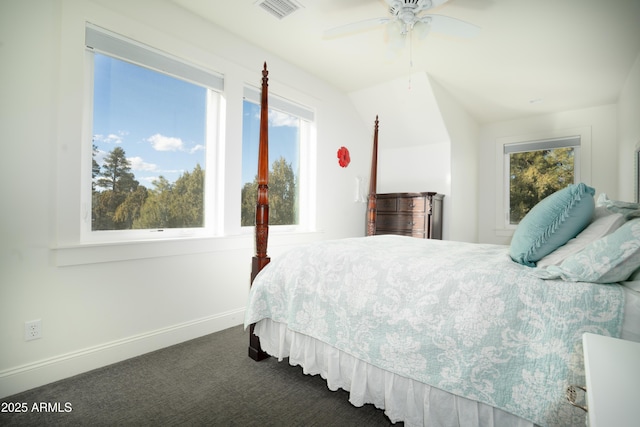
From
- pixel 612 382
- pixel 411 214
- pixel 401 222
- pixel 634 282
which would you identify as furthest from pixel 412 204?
pixel 612 382

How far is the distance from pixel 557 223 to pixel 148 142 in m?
2.68

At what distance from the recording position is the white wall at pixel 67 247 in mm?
1749

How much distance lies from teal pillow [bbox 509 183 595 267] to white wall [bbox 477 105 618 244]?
428 centimetres

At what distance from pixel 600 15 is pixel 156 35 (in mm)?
3474

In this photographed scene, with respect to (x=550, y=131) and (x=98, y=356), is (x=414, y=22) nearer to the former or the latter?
(x=98, y=356)

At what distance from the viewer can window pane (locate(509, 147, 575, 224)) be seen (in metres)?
4.87

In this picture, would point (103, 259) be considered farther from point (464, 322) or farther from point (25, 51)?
point (464, 322)

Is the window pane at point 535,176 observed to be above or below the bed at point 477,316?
above

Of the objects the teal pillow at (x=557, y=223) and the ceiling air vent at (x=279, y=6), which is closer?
the teal pillow at (x=557, y=223)

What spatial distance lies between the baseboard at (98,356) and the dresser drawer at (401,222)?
2618 mm

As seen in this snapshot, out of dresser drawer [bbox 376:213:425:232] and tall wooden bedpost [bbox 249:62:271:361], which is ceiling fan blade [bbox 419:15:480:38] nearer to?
tall wooden bedpost [bbox 249:62:271:361]

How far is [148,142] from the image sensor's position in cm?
247

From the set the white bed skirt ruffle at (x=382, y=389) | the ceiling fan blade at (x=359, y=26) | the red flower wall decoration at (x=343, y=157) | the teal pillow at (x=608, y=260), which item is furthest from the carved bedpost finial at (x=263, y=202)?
the red flower wall decoration at (x=343, y=157)

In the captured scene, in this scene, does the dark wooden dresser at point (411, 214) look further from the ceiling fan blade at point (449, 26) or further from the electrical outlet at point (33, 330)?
the electrical outlet at point (33, 330)
